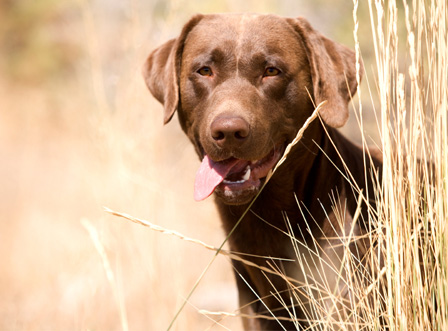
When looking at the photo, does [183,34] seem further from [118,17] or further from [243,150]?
[118,17]

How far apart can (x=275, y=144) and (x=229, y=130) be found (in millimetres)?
357

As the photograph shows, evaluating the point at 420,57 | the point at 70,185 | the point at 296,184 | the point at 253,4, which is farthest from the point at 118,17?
the point at 420,57

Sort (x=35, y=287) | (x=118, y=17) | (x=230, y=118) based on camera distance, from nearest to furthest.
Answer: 1. (x=230, y=118)
2. (x=35, y=287)
3. (x=118, y=17)

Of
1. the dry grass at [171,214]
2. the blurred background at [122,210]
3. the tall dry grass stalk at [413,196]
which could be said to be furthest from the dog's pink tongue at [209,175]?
the tall dry grass stalk at [413,196]

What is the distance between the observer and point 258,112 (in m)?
2.88

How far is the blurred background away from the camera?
182 inches

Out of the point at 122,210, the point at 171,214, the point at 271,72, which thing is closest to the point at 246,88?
the point at 271,72

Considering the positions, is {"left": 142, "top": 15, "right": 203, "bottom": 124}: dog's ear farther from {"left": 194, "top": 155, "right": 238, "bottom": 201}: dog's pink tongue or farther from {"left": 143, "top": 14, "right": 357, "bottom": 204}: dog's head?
{"left": 194, "top": 155, "right": 238, "bottom": 201}: dog's pink tongue

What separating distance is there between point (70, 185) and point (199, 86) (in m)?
6.65

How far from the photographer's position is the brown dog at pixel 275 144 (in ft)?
9.53

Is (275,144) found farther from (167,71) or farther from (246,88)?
(167,71)

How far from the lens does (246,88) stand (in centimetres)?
299

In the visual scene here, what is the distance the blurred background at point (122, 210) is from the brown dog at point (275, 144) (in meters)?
0.51

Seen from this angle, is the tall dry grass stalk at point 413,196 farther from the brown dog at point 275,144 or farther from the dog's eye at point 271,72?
the dog's eye at point 271,72
